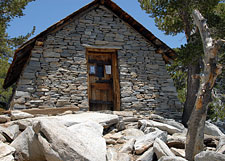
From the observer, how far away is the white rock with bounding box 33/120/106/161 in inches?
136

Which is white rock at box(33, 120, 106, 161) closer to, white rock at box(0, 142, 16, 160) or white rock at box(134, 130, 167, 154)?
white rock at box(0, 142, 16, 160)

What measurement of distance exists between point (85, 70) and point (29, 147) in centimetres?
391

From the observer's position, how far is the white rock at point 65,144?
346 centimetres

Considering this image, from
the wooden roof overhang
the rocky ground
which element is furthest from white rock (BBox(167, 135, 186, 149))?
the wooden roof overhang

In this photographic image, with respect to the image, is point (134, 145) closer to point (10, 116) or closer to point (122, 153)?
point (122, 153)

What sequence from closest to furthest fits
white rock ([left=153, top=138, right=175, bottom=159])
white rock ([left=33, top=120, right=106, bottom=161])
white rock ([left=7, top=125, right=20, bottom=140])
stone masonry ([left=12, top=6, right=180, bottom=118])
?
white rock ([left=33, top=120, right=106, bottom=161])
white rock ([left=153, top=138, right=175, bottom=159])
white rock ([left=7, top=125, right=20, bottom=140])
stone masonry ([left=12, top=6, right=180, bottom=118])

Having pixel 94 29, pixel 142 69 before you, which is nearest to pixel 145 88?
pixel 142 69

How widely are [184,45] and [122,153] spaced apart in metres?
4.74

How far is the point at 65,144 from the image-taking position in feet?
11.6

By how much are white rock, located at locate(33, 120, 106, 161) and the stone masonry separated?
9.99 ft

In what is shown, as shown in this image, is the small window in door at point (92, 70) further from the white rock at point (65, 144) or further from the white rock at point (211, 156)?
the white rock at point (211, 156)

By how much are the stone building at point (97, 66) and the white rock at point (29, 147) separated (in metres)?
2.71

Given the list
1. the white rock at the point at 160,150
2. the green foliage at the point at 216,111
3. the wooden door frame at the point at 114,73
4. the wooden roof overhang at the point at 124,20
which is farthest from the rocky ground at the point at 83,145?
the green foliage at the point at 216,111

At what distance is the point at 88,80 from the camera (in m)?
7.79
